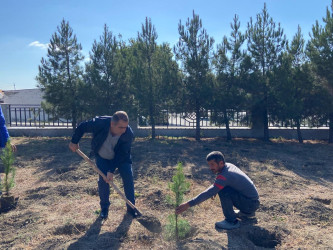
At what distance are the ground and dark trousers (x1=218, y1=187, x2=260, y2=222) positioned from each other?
213 mm

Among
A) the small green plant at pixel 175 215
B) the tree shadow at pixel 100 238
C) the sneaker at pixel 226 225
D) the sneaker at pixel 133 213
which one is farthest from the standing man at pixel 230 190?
the tree shadow at pixel 100 238

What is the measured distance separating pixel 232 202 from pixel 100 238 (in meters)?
1.69

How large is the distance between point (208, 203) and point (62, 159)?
4.55 metres

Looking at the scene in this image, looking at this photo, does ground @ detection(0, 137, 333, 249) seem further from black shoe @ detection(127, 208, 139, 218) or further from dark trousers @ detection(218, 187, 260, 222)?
dark trousers @ detection(218, 187, 260, 222)

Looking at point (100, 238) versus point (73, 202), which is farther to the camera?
point (73, 202)

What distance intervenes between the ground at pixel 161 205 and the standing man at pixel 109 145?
45 centimetres

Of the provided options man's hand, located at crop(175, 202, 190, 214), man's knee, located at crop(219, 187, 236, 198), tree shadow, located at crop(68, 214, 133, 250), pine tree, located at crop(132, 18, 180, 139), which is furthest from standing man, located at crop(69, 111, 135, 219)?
pine tree, located at crop(132, 18, 180, 139)

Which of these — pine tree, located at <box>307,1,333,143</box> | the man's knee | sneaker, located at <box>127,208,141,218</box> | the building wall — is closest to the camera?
the man's knee

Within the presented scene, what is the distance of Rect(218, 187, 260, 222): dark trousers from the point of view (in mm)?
3785

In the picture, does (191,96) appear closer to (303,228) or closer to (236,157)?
(236,157)

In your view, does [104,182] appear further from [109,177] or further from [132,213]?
[132,213]

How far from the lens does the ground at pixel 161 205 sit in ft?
11.8

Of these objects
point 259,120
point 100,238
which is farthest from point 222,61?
point 100,238

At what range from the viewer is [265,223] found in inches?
158
